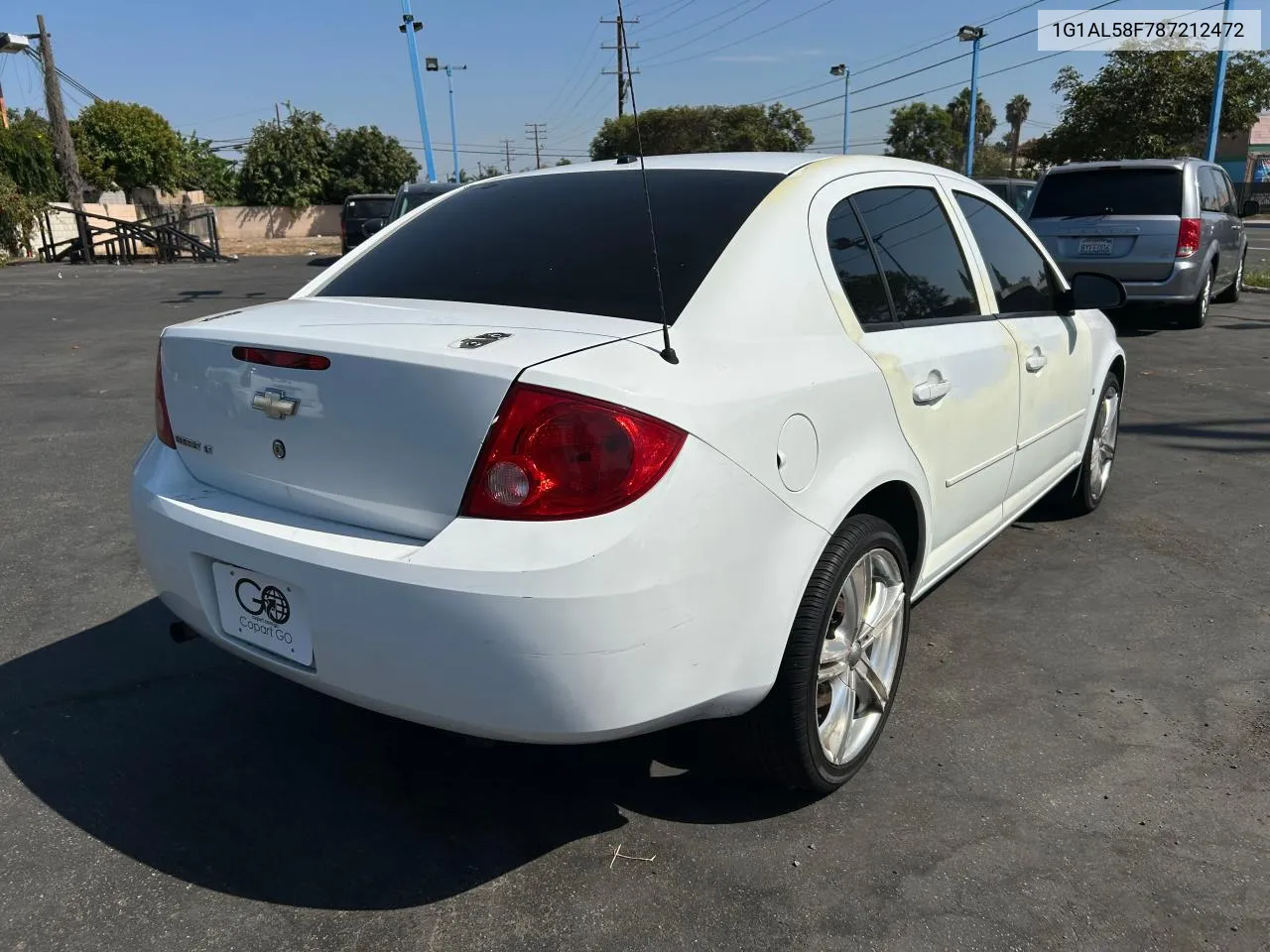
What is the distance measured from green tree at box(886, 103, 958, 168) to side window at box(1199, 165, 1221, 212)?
62.5 meters

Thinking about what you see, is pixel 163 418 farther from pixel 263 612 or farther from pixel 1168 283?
pixel 1168 283

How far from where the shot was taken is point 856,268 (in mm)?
2762

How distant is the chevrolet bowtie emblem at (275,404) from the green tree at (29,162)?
32797 mm

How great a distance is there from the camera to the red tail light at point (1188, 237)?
10109 millimetres

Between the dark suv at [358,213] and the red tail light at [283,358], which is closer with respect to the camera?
the red tail light at [283,358]

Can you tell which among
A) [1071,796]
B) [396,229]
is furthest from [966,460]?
[396,229]

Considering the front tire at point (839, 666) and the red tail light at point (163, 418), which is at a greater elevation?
the red tail light at point (163, 418)

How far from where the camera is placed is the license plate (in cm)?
217

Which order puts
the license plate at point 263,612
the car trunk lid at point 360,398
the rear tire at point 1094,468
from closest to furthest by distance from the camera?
the car trunk lid at point 360,398
the license plate at point 263,612
the rear tire at point 1094,468

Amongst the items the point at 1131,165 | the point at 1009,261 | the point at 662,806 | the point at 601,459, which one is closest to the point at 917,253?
the point at 1009,261

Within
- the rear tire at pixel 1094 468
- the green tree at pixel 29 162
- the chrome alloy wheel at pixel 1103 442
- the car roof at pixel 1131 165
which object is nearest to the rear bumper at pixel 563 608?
the rear tire at pixel 1094 468

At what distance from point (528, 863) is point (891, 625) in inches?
47.3

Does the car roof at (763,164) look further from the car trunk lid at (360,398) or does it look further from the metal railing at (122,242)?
the metal railing at (122,242)

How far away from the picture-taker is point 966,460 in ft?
10.2
